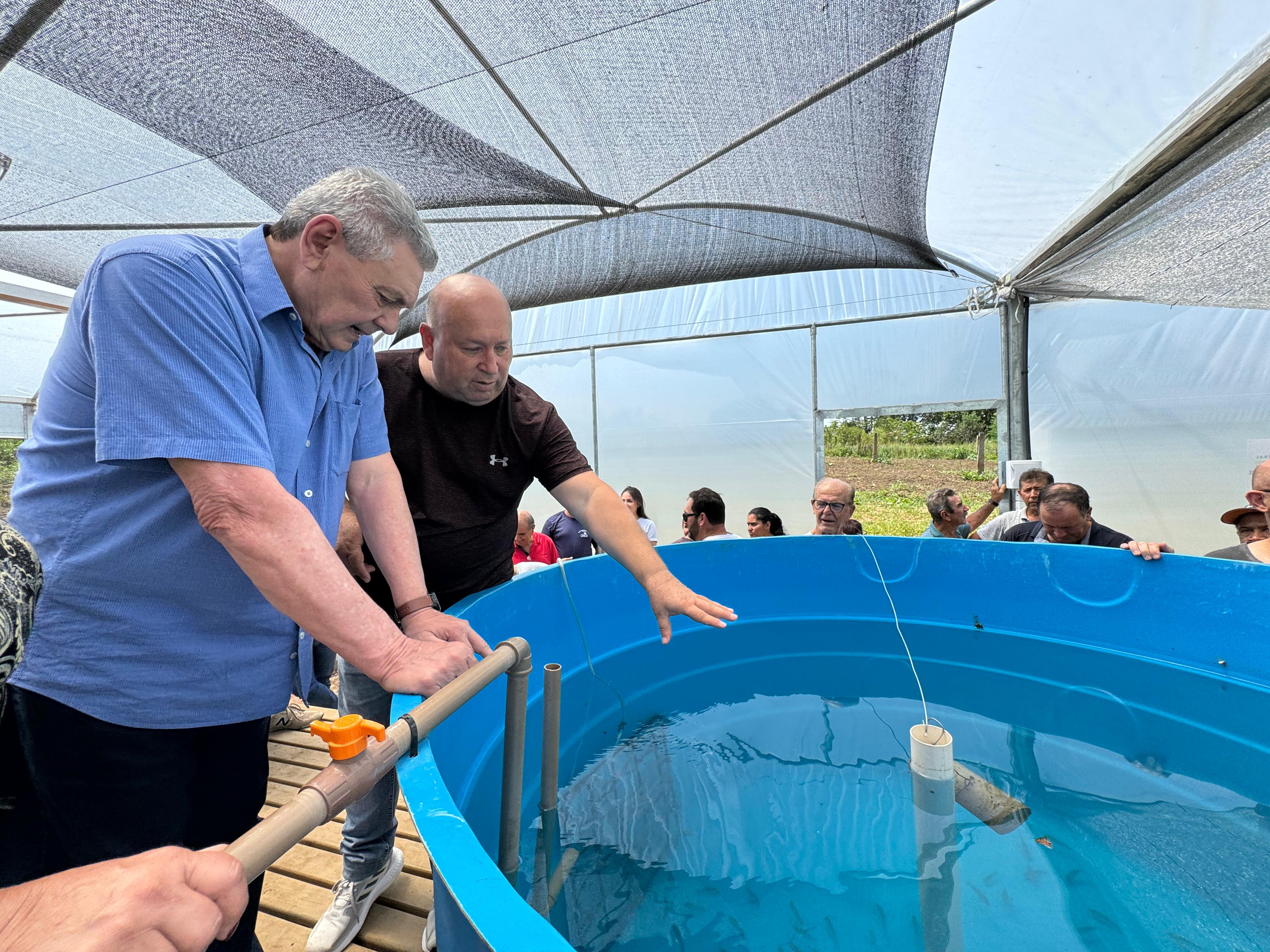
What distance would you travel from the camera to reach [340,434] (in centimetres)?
110

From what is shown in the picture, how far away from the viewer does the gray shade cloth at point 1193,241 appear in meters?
2.43

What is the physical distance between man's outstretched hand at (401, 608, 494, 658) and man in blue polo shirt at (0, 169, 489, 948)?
2.2 inches

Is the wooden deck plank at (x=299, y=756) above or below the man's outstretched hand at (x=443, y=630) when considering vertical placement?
below

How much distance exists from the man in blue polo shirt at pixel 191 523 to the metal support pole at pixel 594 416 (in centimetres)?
550

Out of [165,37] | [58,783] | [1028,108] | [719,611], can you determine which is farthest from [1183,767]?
[165,37]

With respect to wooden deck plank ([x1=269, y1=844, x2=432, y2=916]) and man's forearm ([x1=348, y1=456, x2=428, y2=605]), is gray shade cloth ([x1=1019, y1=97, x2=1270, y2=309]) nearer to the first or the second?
man's forearm ([x1=348, y1=456, x2=428, y2=605])

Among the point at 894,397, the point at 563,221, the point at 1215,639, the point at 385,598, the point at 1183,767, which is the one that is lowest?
the point at 1183,767

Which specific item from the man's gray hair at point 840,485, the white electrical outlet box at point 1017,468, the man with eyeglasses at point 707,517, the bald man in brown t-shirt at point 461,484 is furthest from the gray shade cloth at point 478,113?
the man with eyeglasses at point 707,517

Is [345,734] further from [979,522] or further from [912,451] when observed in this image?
[912,451]

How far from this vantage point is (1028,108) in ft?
8.99

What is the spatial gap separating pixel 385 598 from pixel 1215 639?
2.82 metres

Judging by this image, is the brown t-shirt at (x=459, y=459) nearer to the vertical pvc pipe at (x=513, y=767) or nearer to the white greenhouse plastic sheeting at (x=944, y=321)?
the vertical pvc pipe at (x=513, y=767)

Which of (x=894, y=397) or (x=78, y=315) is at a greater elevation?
(x=894, y=397)

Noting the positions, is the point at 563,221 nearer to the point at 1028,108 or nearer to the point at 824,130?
the point at 824,130
